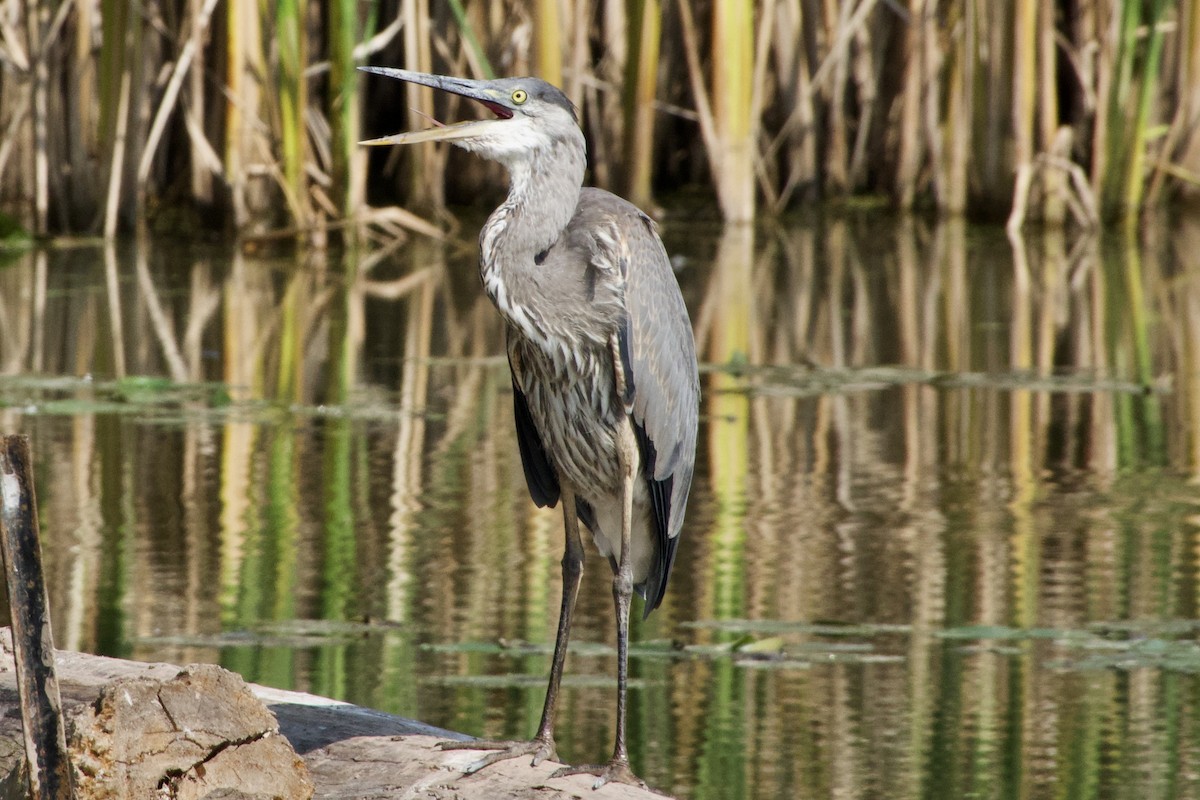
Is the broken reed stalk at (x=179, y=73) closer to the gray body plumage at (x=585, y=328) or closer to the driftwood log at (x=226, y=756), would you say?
the gray body plumage at (x=585, y=328)

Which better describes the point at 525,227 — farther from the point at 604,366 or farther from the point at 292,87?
the point at 292,87

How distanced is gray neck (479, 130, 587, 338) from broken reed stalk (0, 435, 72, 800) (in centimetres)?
106

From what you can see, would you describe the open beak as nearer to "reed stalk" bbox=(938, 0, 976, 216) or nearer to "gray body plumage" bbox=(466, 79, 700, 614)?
"gray body plumage" bbox=(466, 79, 700, 614)

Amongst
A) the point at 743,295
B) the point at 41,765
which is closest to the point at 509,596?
the point at 41,765

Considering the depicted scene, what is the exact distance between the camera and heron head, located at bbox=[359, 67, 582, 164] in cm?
379

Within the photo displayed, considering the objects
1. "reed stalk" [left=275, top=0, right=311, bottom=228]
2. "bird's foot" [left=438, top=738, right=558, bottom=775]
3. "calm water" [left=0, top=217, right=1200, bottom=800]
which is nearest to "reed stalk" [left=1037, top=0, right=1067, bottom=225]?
"calm water" [left=0, top=217, right=1200, bottom=800]

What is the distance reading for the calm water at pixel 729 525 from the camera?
13.7 ft

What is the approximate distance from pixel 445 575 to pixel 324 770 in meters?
1.82

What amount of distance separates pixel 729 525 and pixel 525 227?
2.20 meters

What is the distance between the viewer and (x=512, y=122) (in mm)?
3818

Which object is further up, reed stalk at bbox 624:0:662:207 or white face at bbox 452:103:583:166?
reed stalk at bbox 624:0:662:207

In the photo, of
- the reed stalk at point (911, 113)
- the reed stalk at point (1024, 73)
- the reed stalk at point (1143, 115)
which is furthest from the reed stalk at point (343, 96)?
the reed stalk at point (1143, 115)

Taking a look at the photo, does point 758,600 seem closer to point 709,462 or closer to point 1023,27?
point 709,462

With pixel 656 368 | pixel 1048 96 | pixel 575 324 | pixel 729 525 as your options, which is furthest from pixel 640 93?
pixel 575 324
